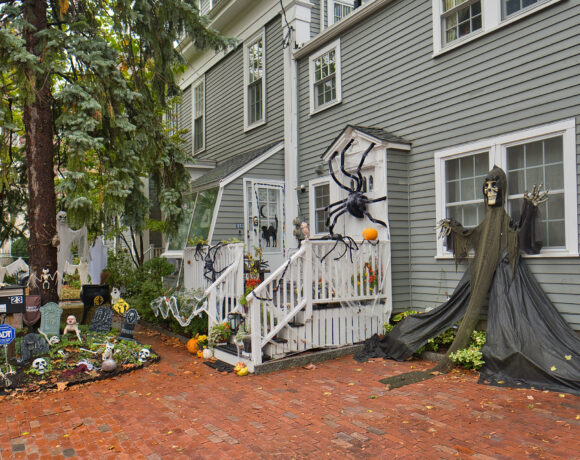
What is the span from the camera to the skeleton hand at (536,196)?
566cm

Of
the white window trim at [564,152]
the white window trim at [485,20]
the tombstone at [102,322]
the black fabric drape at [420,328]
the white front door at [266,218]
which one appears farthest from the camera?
the white front door at [266,218]

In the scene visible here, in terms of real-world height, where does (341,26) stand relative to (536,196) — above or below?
above

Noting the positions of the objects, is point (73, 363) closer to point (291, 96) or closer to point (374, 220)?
point (374, 220)

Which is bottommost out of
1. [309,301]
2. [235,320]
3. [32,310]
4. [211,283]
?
[235,320]

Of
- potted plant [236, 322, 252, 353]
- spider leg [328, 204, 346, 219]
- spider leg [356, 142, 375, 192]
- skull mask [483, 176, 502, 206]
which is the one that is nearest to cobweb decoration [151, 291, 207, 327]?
potted plant [236, 322, 252, 353]

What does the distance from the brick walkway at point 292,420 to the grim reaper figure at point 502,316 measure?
287mm

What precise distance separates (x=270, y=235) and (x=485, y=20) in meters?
5.81

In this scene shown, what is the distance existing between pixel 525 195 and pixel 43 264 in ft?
24.4

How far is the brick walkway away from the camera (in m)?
3.73

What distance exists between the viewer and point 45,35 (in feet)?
23.3

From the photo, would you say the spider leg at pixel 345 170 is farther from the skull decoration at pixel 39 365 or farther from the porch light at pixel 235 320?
the skull decoration at pixel 39 365

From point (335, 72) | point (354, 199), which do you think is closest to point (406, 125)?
point (354, 199)

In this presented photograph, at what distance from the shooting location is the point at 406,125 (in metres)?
7.73

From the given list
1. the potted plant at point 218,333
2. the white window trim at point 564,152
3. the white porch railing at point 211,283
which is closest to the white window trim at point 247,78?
the white porch railing at point 211,283
